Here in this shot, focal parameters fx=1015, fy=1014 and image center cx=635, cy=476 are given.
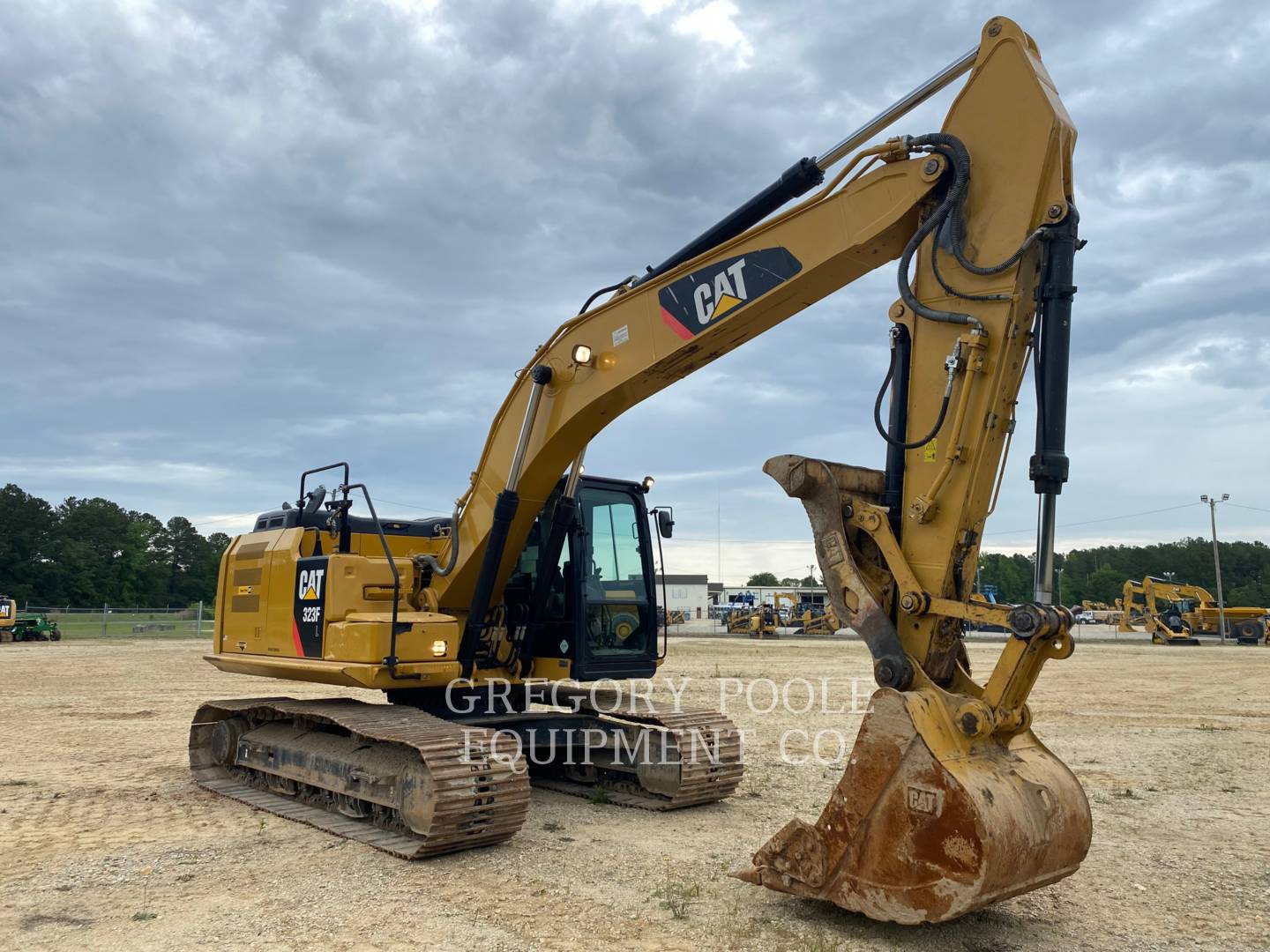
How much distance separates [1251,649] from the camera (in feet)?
118

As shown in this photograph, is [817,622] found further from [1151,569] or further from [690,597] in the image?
[1151,569]

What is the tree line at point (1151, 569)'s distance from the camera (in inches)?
4604

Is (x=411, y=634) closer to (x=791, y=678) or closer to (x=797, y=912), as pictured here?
(x=797, y=912)

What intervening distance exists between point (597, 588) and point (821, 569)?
11.2 feet

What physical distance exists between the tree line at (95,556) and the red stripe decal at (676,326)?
76.3m

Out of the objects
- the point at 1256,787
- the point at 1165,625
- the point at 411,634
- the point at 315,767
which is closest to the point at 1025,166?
the point at 411,634

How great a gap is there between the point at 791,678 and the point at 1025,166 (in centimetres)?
1753

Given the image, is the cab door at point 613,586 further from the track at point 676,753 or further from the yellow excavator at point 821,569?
the track at point 676,753

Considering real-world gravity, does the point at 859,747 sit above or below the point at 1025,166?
below

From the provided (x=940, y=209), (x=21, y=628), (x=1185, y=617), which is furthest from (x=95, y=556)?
(x=940, y=209)

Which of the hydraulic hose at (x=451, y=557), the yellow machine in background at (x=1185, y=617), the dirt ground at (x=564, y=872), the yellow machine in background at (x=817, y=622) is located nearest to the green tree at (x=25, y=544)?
the yellow machine in background at (x=817, y=622)

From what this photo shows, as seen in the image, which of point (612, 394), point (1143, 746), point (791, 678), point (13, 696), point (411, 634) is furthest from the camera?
point (791, 678)

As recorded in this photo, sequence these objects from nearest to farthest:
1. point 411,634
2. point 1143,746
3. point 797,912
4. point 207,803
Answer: point 797,912
point 411,634
point 207,803
point 1143,746

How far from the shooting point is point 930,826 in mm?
4648
